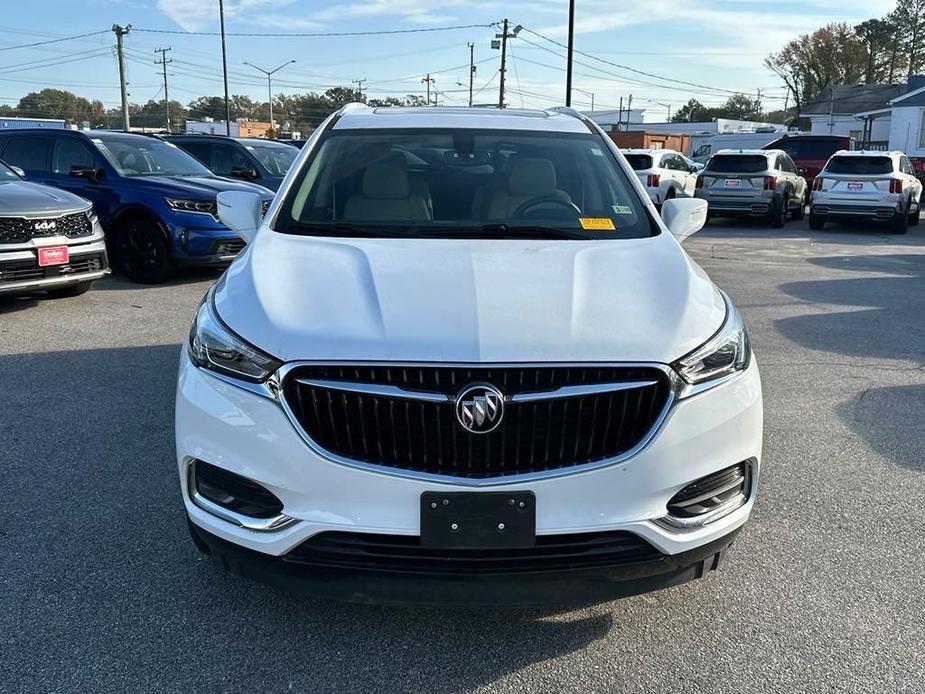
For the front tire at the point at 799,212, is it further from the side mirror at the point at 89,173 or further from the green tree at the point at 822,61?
the green tree at the point at 822,61

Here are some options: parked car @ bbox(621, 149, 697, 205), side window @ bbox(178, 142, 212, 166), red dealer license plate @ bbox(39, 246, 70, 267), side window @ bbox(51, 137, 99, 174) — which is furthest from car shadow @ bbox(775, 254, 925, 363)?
side window @ bbox(178, 142, 212, 166)

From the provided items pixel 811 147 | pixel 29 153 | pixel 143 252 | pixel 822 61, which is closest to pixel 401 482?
pixel 143 252

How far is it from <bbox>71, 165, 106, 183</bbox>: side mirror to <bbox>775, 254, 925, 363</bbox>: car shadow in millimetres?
7642

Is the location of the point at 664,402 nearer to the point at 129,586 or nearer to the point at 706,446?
the point at 706,446

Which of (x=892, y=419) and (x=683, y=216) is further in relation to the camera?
(x=892, y=419)

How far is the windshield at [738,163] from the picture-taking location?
56.6ft

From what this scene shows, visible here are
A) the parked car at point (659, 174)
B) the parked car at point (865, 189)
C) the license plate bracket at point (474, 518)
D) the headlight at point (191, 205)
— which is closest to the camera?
the license plate bracket at point (474, 518)

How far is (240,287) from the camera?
9.62 feet

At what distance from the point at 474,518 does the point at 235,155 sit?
1240cm

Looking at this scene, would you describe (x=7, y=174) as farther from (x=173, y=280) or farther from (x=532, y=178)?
(x=532, y=178)

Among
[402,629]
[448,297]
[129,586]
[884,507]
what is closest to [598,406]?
[448,297]

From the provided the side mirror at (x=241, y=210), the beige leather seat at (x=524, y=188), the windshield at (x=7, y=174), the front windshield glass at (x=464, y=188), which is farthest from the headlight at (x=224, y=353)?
the windshield at (x=7, y=174)

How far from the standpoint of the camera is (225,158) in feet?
45.0

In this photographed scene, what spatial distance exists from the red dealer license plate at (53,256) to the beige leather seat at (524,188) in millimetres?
5241
